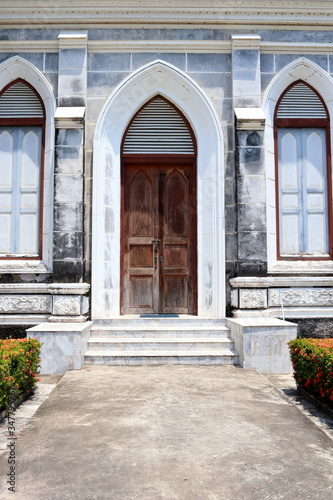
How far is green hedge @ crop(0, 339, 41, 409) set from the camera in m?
5.06

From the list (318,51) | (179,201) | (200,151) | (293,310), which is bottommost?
(293,310)

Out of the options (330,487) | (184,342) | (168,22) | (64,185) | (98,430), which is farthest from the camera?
(168,22)

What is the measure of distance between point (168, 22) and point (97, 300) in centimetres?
600

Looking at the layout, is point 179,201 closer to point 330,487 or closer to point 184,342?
point 184,342

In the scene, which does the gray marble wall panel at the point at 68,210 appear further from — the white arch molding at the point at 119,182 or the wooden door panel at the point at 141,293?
the wooden door panel at the point at 141,293

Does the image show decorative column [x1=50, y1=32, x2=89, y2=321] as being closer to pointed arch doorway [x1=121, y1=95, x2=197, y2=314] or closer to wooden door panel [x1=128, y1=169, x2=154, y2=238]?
pointed arch doorway [x1=121, y1=95, x2=197, y2=314]

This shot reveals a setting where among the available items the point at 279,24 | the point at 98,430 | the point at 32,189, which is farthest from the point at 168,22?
the point at 98,430

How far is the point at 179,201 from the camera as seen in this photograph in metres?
10.1

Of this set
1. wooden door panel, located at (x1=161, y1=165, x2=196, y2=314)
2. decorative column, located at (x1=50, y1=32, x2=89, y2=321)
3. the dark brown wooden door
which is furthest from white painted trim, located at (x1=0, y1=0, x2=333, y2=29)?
wooden door panel, located at (x1=161, y1=165, x2=196, y2=314)

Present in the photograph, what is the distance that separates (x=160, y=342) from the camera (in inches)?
325

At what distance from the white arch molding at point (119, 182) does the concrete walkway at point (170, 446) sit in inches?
120

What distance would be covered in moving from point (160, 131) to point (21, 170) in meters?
3.10

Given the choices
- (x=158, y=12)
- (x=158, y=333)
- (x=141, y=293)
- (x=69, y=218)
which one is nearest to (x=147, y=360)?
(x=158, y=333)

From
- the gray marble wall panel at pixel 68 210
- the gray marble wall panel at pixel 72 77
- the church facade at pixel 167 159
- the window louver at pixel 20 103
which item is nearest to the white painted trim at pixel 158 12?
the church facade at pixel 167 159
